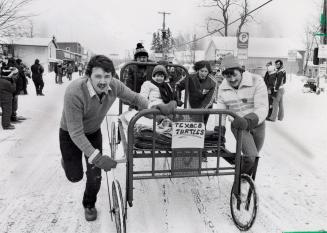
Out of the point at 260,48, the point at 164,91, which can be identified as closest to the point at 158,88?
the point at 164,91

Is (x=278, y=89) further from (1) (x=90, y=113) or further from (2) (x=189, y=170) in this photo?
(1) (x=90, y=113)

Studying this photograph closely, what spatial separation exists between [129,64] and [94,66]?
3.04 metres

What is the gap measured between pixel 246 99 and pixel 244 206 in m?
1.24

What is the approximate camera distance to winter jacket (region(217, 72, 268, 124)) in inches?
166

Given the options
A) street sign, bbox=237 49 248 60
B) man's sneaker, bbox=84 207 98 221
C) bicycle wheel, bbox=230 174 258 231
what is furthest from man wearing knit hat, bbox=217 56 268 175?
street sign, bbox=237 49 248 60

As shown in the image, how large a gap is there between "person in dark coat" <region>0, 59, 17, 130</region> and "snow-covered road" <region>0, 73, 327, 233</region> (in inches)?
57.2

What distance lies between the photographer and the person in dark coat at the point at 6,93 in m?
8.76

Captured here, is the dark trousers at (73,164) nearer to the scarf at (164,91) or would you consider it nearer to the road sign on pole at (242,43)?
the scarf at (164,91)

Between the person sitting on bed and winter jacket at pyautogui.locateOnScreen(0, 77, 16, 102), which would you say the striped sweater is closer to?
the person sitting on bed

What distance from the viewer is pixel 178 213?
4.28m

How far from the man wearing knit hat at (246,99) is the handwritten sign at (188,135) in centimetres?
→ 63

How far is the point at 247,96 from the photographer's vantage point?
14.2ft

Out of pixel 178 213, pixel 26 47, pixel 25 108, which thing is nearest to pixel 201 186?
pixel 178 213

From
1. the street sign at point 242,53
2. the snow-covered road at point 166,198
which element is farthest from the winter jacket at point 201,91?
the street sign at point 242,53
